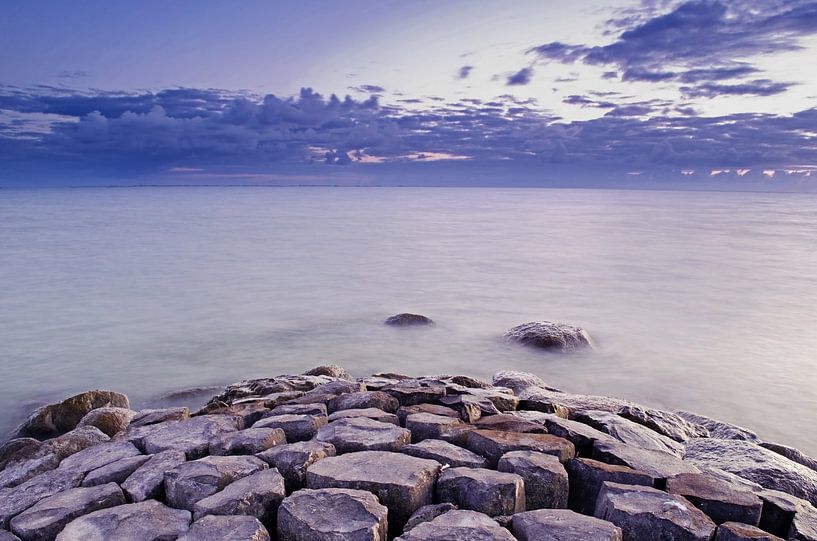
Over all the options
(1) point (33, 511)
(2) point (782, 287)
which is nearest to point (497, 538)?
(1) point (33, 511)

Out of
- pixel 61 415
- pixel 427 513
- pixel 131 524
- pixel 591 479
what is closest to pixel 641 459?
pixel 591 479

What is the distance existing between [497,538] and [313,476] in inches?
35.9

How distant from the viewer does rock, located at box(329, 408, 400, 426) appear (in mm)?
3635

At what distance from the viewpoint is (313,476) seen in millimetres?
2781

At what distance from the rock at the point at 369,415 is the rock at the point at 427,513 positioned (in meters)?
1.06

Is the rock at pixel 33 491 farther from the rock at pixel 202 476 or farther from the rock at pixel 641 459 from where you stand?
the rock at pixel 641 459

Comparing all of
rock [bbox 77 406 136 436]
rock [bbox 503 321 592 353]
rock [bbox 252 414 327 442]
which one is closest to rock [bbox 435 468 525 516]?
rock [bbox 252 414 327 442]

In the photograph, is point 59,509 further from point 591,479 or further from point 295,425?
point 591,479

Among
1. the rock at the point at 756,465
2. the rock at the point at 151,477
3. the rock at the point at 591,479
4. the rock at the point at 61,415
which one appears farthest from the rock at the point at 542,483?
the rock at the point at 61,415

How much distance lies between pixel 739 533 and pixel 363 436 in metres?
1.76

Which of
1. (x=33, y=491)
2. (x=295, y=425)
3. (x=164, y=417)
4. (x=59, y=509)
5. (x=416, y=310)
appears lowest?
(x=416, y=310)

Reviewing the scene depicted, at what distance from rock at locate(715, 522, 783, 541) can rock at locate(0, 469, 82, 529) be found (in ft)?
9.80

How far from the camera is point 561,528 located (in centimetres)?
236

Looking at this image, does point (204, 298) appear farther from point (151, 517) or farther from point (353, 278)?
point (151, 517)
